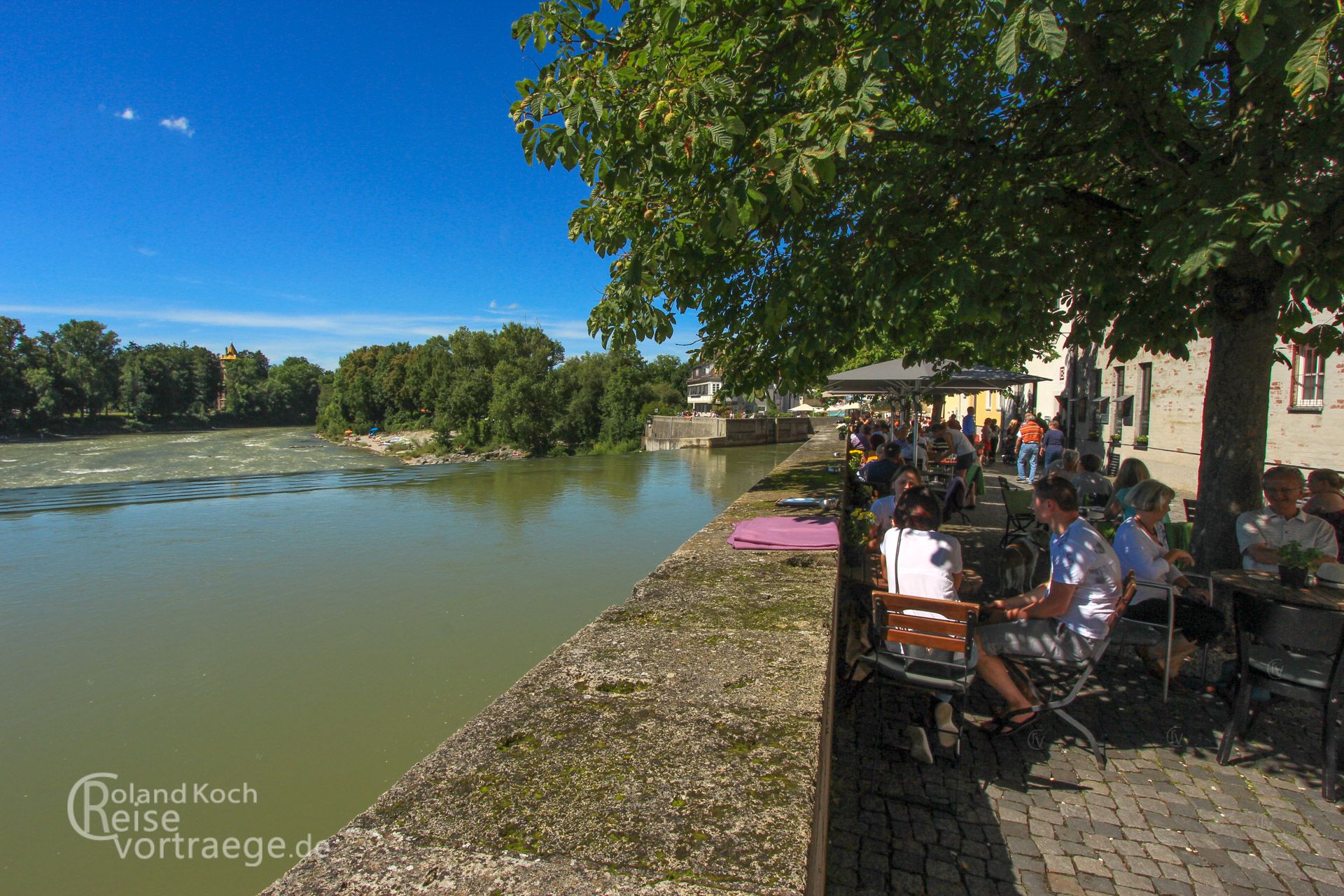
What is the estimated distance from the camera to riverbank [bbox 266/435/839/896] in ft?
4.15

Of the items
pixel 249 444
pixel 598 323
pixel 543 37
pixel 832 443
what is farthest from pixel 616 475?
pixel 249 444

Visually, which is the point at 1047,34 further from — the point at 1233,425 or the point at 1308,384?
the point at 1308,384

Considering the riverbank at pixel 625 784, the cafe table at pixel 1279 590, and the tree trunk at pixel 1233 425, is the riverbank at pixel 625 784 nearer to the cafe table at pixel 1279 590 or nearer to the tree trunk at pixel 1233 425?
the cafe table at pixel 1279 590

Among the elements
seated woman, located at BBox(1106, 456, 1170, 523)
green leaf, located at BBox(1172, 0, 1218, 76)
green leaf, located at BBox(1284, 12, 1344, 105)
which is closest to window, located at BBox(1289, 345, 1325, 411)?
seated woman, located at BBox(1106, 456, 1170, 523)

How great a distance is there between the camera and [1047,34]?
3160 millimetres

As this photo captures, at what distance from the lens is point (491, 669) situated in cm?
561

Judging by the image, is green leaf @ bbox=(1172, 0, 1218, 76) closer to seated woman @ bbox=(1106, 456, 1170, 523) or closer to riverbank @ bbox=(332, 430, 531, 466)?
seated woman @ bbox=(1106, 456, 1170, 523)

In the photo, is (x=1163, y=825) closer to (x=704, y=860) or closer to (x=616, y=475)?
(x=704, y=860)

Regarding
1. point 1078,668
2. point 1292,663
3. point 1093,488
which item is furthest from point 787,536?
point 1093,488

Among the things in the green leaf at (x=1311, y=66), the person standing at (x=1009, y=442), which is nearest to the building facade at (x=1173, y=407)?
the person standing at (x=1009, y=442)

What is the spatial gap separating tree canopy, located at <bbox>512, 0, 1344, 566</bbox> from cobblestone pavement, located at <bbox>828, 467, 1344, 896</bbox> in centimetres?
250

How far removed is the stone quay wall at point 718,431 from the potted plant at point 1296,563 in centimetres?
3790

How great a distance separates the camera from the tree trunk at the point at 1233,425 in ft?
17.1

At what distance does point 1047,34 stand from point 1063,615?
275 centimetres
